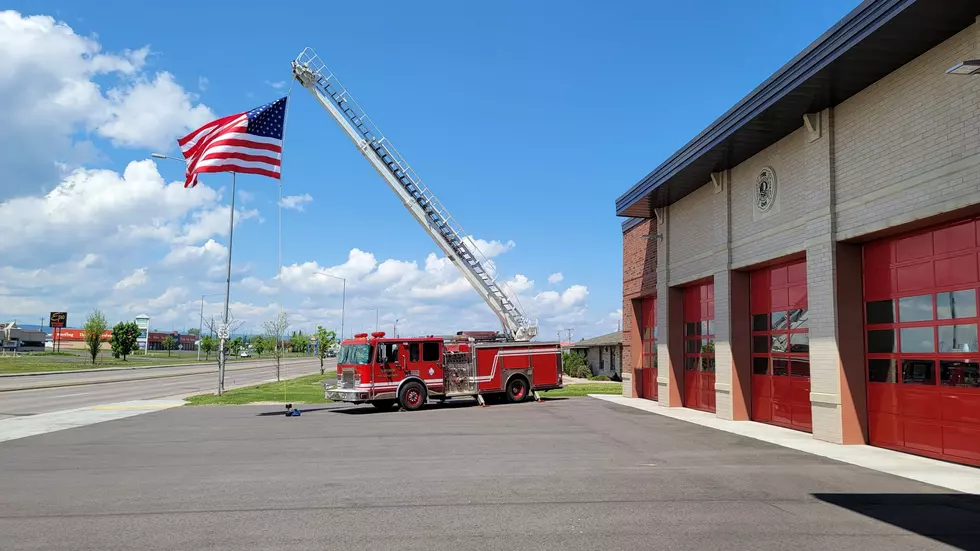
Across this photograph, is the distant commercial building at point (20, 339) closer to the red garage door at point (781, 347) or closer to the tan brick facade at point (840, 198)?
the tan brick facade at point (840, 198)

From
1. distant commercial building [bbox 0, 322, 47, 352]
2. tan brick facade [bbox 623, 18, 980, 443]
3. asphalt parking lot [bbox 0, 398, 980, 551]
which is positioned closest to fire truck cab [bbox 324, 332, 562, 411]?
asphalt parking lot [bbox 0, 398, 980, 551]

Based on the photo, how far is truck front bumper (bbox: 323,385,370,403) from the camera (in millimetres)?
21703

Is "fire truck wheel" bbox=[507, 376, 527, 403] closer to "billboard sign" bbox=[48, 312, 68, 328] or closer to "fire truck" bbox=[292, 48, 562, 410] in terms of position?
"fire truck" bbox=[292, 48, 562, 410]

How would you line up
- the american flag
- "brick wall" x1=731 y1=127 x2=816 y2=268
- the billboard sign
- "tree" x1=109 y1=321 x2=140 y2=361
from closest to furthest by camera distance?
1. "brick wall" x1=731 y1=127 x2=816 y2=268
2. the american flag
3. "tree" x1=109 y1=321 x2=140 y2=361
4. the billboard sign

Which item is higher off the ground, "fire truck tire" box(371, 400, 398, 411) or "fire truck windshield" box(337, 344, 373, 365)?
"fire truck windshield" box(337, 344, 373, 365)

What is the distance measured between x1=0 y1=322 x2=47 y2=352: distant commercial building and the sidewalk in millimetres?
134385

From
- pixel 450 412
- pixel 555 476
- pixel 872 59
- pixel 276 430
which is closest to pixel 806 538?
pixel 555 476

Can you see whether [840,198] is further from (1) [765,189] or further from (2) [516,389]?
(2) [516,389]

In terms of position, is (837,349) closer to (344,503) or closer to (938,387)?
(938,387)

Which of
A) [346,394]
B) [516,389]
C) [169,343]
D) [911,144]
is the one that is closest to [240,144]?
[346,394]

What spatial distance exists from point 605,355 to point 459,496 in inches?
1660

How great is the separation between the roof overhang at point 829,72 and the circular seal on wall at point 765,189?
0.69 m

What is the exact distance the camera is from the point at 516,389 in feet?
82.2

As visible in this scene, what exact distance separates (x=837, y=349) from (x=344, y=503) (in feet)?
33.1
